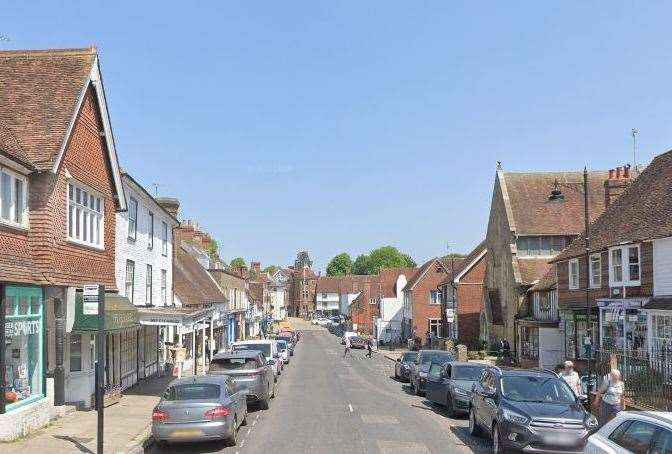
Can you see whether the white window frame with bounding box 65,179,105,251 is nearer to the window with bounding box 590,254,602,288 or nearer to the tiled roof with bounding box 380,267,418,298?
the window with bounding box 590,254,602,288

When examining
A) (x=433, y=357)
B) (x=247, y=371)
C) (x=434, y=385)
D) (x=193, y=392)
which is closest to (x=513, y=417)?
(x=193, y=392)

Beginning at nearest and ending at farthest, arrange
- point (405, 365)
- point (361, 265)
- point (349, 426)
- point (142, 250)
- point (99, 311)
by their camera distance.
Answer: point (99, 311)
point (349, 426)
point (142, 250)
point (405, 365)
point (361, 265)

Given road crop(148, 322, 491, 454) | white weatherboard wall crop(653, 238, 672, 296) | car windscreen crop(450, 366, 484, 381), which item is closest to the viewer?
road crop(148, 322, 491, 454)

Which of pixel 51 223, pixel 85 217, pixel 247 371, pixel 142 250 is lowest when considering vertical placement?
pixel 247 371

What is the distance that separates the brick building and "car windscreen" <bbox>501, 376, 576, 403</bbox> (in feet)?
33.5

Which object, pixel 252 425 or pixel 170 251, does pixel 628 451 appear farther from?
pixel 170 251

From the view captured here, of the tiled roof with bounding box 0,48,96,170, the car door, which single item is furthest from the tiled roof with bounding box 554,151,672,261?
the tiled roof with bounding box 0,48,96,170

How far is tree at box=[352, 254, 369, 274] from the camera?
180750 mm

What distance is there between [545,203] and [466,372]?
94.6 ft

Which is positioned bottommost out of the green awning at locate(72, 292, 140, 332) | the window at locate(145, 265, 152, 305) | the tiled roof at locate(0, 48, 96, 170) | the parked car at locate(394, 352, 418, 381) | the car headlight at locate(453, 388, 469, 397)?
the parked car at locate(394, 352, 418, 381)

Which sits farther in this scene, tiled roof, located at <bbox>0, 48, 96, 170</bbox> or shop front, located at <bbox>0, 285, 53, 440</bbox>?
tiled roof, located at <bbox>0, 48, 96, 170</bbox>

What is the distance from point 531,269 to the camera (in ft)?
148

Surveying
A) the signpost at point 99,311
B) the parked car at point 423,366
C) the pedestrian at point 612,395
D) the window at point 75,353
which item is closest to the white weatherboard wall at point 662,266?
the parked car at point 423,366

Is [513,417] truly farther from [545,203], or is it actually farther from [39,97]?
[545,203]
